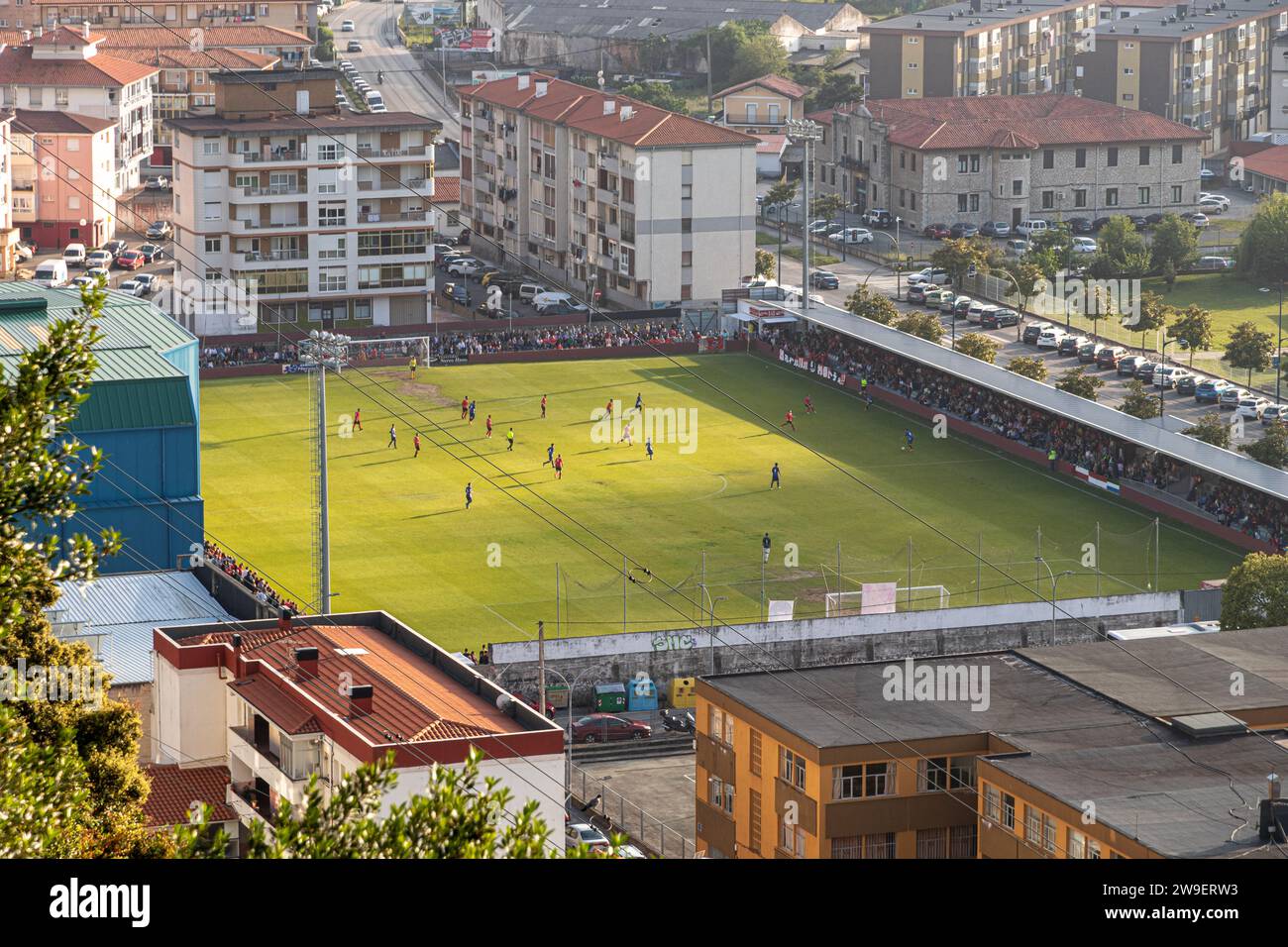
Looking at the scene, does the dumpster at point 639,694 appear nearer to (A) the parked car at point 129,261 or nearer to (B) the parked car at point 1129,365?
(B) the parked car at point 1129,365

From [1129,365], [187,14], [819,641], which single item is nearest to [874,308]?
[1129,365]

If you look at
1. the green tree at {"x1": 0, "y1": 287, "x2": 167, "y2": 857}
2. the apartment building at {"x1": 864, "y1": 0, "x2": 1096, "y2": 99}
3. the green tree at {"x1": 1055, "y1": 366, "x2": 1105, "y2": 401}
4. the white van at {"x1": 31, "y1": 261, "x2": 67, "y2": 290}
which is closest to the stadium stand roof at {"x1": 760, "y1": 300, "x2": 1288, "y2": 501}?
the green tree at {"x1": 1055, "y1": 366, "x2": 1105, "y2": 401}

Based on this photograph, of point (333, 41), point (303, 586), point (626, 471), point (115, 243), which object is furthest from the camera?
point (333, 41)

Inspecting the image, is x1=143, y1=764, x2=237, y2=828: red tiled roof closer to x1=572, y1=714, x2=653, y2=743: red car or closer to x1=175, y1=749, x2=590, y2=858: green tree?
x1=572, y1=714, x2=653, y2=743: red car
